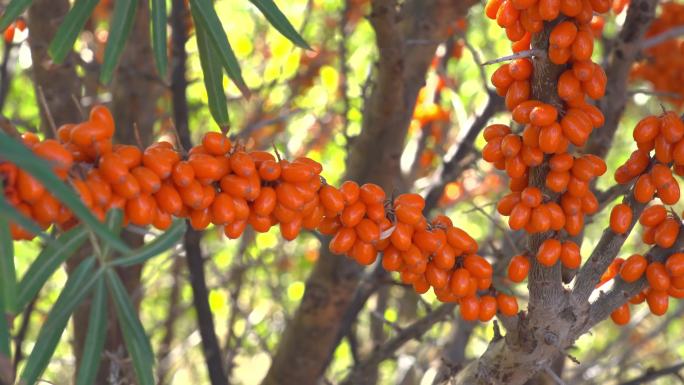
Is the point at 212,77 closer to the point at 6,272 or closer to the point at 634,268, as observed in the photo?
the point at 6,272

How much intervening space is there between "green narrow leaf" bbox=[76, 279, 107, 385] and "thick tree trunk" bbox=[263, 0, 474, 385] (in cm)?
88

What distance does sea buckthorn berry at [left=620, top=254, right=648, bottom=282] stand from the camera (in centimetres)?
119

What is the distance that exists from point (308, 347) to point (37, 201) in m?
1.00

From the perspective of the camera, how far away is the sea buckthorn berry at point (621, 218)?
117cm

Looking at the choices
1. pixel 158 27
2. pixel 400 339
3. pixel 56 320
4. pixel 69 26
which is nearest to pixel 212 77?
pixel 158 27

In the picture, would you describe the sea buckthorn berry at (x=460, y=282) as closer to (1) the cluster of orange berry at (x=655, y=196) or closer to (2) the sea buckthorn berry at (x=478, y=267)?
(2) the sea buckthorn berry at (x=478, y=267)

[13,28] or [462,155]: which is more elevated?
[13,28]

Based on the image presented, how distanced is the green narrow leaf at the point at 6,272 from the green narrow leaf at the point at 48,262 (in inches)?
3.3

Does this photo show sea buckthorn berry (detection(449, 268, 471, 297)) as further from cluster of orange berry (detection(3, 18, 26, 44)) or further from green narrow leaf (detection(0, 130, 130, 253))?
cluster of orange berry (detection(3, 18, 26, 44))

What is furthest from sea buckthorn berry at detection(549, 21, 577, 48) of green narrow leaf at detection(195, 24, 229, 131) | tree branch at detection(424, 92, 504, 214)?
tree branch at detection(424, 92, 504, 214)

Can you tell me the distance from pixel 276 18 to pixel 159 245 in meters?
0.37

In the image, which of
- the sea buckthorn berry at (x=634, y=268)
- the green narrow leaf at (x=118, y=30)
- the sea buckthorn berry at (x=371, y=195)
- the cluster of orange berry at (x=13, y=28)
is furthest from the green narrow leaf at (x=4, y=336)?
the cluster of orange berry at (x=13, y=28)

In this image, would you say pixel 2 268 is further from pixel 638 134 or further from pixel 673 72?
pixel 673 72

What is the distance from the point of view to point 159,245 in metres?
0.97
